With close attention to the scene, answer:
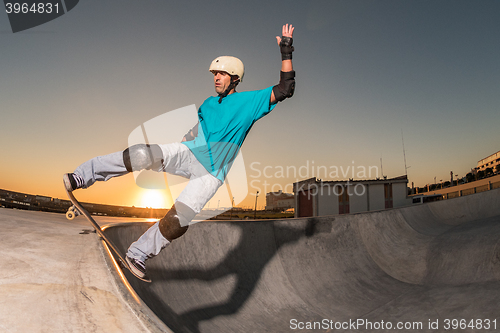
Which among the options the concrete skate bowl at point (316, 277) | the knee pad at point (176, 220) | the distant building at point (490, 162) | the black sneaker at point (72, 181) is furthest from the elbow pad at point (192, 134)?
the distant building at point (490, 162)

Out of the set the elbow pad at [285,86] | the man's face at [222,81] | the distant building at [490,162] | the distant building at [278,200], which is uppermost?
the distant building at [490,162]

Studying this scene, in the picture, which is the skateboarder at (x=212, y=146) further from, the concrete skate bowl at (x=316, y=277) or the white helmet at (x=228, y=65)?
the concrete skate bowl at (x=316, y=277)

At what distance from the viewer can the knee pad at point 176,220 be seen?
2525 mm

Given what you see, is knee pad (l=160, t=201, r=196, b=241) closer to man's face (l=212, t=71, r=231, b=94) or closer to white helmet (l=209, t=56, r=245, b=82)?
man's face (l=212, t=71, r=231, b=94)

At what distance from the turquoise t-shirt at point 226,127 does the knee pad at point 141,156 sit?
377 millimetres

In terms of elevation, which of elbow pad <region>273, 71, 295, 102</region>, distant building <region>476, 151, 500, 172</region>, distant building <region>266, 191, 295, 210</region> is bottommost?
distant building <region>266, 191, 295, 210</region>

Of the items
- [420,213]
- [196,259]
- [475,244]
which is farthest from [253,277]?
[420,213]

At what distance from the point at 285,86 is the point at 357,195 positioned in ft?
99.0

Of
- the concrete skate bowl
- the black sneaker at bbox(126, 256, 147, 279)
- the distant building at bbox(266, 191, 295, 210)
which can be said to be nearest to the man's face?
the black sneaker at bbox(126, 256, 147, 279)

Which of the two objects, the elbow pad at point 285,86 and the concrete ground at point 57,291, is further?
the elbow pad at point 285,86

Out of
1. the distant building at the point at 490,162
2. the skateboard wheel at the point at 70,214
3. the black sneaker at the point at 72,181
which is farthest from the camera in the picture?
the distant building at the point at 490,162

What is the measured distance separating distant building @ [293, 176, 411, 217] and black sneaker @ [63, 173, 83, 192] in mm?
29129

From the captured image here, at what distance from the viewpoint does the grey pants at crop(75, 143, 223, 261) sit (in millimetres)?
2340

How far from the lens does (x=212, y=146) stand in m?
2.62
